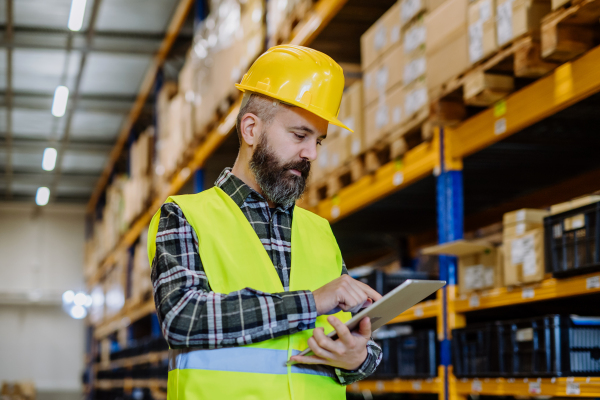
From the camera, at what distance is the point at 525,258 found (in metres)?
3.21

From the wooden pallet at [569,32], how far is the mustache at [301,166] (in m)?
1.24

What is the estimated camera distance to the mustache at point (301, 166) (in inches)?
81.3

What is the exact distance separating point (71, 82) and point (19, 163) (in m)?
5.17

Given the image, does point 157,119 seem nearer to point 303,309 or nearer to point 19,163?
point 19,163

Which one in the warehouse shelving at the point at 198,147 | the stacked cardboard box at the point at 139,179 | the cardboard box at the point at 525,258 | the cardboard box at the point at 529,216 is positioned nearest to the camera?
the cardboard box at the point at 525,258

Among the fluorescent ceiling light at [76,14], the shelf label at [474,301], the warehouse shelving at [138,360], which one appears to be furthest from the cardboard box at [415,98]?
the fluorescent ceiling light at [76,14]

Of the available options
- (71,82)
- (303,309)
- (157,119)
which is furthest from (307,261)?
(71,82)

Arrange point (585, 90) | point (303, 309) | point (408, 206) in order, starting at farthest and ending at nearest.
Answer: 1. point (408, 206)
2. point (585, 90)
3. point (303, 309)

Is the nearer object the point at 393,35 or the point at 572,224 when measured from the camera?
the point at 572,224

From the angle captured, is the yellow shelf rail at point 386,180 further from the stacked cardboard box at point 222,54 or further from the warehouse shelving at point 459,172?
the stacked cardboard box at point 222,54

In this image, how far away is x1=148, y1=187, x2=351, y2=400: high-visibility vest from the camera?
185 cm

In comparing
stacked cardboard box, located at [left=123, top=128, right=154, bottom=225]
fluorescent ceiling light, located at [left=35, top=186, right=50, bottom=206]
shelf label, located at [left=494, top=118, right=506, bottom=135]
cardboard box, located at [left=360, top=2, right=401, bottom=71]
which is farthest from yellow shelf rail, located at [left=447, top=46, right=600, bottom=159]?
fluorescent ceiling light, located at [left=35, top=186, right=50, bottom=206]

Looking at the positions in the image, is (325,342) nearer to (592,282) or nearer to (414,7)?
(592,282)

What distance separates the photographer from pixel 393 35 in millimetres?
4191
